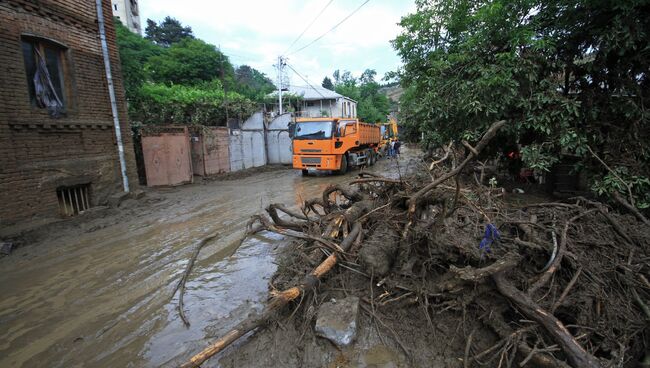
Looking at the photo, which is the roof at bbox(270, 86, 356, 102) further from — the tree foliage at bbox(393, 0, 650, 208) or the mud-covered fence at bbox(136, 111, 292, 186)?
the tree foliage at bbox(393, 0, 650, 208)

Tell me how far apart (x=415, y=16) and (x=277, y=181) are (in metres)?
7.75

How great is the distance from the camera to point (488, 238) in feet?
10.2

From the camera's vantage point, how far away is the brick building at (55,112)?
21.0 feet

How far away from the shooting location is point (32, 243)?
19.8 feet

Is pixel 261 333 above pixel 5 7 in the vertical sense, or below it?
below

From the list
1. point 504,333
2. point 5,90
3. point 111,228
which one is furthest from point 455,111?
point 5,90

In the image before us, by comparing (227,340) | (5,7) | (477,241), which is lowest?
(227,340)

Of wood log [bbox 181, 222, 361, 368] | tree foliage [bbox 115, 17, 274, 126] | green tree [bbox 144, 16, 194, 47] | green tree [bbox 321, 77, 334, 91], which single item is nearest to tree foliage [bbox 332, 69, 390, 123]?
green tree [bbox 321, 77, 334, 91]

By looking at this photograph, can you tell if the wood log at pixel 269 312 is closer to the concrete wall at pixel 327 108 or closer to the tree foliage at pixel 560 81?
the tree foliage at pixel 560 81

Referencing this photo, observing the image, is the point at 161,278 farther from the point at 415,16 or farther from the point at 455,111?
the point at 415,16

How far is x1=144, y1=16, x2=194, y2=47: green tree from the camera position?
52.4 metres

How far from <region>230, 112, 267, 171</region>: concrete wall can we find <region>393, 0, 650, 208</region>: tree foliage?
1094 cm

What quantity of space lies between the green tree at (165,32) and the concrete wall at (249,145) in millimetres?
43576

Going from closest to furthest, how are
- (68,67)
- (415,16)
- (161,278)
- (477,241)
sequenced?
(477,241) → (161,278) → (68,67) → (415,16)
